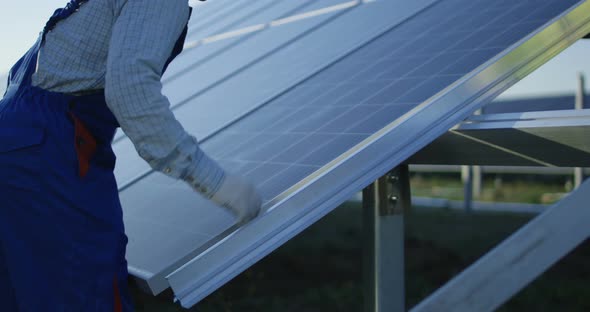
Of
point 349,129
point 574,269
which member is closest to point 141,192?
point 349,129

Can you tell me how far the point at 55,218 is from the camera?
209cm

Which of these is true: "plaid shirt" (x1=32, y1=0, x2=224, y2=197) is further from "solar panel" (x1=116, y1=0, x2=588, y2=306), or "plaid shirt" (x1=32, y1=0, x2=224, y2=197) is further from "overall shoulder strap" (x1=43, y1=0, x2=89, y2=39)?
"solar panel" (x1=116, y1=0, x2=588, y2=306)

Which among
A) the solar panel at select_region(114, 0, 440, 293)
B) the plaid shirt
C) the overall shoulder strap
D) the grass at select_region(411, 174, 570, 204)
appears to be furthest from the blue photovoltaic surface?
the grass at select_region(411, 174, 570, 204)

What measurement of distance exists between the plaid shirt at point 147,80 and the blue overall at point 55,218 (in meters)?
0.15

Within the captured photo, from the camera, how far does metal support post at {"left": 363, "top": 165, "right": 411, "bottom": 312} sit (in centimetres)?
311

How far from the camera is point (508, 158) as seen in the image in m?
2.79

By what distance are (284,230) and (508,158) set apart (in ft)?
3.70

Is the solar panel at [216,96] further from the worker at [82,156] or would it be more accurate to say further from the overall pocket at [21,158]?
the overall pocket at [21,158]

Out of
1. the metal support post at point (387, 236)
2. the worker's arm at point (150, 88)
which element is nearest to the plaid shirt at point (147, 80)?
the worker's arm at point (150, 88)

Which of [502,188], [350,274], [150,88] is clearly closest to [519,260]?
[150,88]

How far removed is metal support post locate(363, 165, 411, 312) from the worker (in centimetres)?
109

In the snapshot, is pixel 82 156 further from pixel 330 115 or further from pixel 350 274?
pixel 350 274

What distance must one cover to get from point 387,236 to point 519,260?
1274mm

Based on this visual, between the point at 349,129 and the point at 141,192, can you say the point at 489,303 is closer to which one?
the point at 349,129
